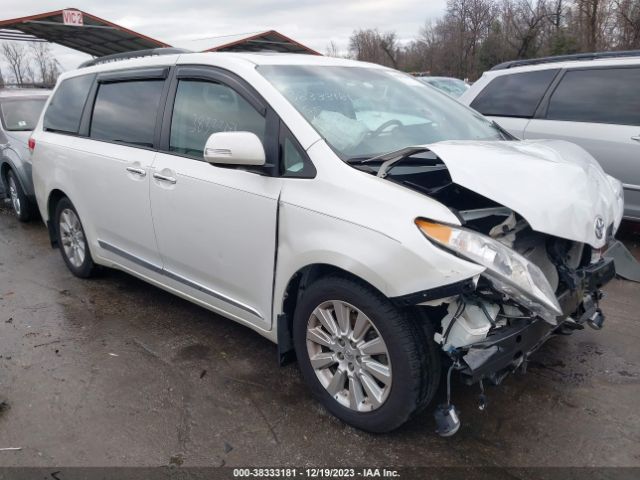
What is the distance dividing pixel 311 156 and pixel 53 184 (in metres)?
3.04

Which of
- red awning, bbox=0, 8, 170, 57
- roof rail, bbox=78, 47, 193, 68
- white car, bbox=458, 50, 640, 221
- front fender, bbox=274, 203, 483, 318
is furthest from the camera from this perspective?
red awning, bbox=0, 8, 170, 57

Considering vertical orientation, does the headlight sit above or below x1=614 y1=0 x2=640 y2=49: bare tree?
below

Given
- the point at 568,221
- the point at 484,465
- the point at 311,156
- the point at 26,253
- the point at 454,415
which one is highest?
the point at 311,156

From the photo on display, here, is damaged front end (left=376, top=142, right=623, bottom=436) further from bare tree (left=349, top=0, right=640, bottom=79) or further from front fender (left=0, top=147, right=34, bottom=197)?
bare tree (left=349, top=0, right=640, bottom=79)

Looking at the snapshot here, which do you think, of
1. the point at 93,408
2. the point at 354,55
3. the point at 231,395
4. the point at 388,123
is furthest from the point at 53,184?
the point at 354,55

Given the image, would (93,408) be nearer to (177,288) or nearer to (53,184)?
(177,288)

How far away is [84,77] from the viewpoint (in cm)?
466

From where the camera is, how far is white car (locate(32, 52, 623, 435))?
2338 mm

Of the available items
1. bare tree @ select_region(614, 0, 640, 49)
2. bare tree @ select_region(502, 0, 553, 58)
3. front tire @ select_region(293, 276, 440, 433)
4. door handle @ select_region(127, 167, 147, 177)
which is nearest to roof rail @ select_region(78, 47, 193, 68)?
door handle @ select_region(127, 167, 147, 177)

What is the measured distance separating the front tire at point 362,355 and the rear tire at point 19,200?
5682 mm

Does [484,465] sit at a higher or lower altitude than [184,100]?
lower

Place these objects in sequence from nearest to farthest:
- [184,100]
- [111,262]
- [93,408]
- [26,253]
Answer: [93,408]
[184,100]
[111,262]
[26,253]

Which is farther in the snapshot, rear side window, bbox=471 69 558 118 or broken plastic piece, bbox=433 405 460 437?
rear side window, bbox=471 69 558 118

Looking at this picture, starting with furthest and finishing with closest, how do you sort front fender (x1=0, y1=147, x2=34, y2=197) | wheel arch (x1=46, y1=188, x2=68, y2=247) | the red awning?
1. the red awning
2. front fender (x1=0, y1=147, x2=34, y2=197)
3. wheel arch (x1=46, y1=188, x2=68, y2=247)
